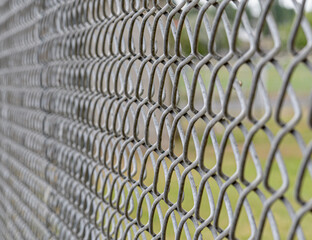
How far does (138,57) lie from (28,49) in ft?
4.61

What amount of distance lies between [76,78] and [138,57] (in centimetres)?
58

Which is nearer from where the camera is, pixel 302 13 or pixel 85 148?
pixel 302 13

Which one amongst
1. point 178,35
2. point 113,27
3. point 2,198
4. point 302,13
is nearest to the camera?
point 302,13

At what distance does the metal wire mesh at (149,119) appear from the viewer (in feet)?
2.76

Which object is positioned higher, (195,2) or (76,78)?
(195,2)

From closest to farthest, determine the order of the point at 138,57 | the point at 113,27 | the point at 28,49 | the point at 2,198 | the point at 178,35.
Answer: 1. the point at 178,35
2. the point at 138,57
3. the point at 113,27
4. the point at 28,49
5. the point at 2,198

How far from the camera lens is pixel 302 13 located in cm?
73

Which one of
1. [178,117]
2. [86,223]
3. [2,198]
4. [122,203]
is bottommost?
[2,198]

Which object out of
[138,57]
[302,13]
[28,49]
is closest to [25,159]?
[28,49]

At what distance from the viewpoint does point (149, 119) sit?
1.32 meters

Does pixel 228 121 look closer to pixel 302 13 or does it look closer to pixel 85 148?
pixel 302 13

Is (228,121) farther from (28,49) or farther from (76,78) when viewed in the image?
(28,49)

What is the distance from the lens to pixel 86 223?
183cm

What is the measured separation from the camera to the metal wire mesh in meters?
0.84
